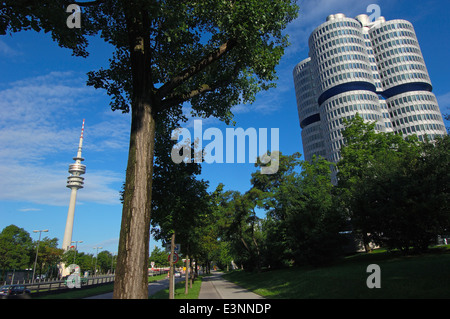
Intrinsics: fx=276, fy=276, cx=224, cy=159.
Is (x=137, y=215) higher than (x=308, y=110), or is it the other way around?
(x=308, y=110)

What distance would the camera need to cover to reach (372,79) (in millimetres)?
109688

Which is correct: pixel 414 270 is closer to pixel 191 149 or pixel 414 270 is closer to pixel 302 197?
pixel 191 149

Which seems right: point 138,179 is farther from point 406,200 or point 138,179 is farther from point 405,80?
point 405,80

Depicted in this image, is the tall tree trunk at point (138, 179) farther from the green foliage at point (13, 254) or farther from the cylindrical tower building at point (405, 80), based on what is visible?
the cylindrical tower building at point (405, 80)

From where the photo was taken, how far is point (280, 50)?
7.95m

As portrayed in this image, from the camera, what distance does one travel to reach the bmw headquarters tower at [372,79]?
4040 inches

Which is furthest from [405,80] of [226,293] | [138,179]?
[138,179]

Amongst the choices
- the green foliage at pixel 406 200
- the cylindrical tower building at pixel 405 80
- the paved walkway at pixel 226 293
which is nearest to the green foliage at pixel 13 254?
the paved walkway at pixel 226 293

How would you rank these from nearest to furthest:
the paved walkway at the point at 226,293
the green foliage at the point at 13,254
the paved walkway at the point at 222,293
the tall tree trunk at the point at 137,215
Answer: the tall tree trunk at the point at 137,215, the paved walkway at the point at 226,293, the paved walkway at the point at 222,293, the green foliage at the point at 13,254

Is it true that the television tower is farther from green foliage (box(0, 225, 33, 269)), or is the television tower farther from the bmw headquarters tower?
the bmw headquarters tower

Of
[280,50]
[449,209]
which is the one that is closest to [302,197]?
[449,209]

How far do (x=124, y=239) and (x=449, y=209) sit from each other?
19157 mm

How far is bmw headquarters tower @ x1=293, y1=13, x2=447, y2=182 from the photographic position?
10262 centimetres
